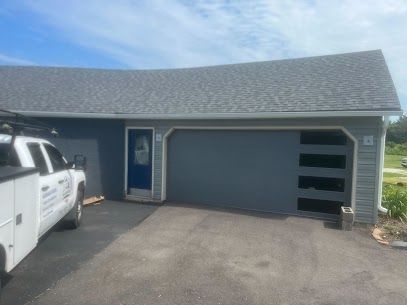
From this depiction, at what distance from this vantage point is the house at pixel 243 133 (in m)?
9.18

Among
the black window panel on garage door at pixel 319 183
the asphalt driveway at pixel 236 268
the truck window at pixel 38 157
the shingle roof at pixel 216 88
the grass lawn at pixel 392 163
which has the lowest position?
the grass lawn at pixel 392 163

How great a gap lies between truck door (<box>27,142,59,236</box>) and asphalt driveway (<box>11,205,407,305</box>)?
33.7 inches

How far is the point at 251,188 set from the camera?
10.4 meters

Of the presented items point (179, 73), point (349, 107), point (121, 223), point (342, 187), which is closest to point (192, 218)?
point (121, 223)

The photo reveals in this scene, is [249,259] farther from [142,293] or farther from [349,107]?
[349,107]

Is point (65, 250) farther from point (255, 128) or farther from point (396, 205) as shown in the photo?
point (396, 205)

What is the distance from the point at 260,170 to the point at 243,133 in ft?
3.73

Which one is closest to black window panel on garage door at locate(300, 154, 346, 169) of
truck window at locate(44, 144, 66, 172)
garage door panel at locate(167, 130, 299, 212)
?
garage door panel at locate(167, 130, 299, 212)

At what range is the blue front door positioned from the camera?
38.3 ft

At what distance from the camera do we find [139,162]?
1183 centimetres

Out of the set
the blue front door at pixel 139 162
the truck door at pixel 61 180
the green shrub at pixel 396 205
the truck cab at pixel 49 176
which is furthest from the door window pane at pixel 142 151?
the green shrub at pixel 396 205

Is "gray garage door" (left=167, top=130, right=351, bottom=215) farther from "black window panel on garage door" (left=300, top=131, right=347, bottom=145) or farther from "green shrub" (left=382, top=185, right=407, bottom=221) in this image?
"green shrub" (left=382, top=185, right=407, bottom=221)

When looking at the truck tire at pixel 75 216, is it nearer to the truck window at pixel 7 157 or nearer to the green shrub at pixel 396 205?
the truck window at pixel 7 157

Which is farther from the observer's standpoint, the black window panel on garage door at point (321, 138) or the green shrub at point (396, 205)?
the black window panel on garage door at point (321, 138)
